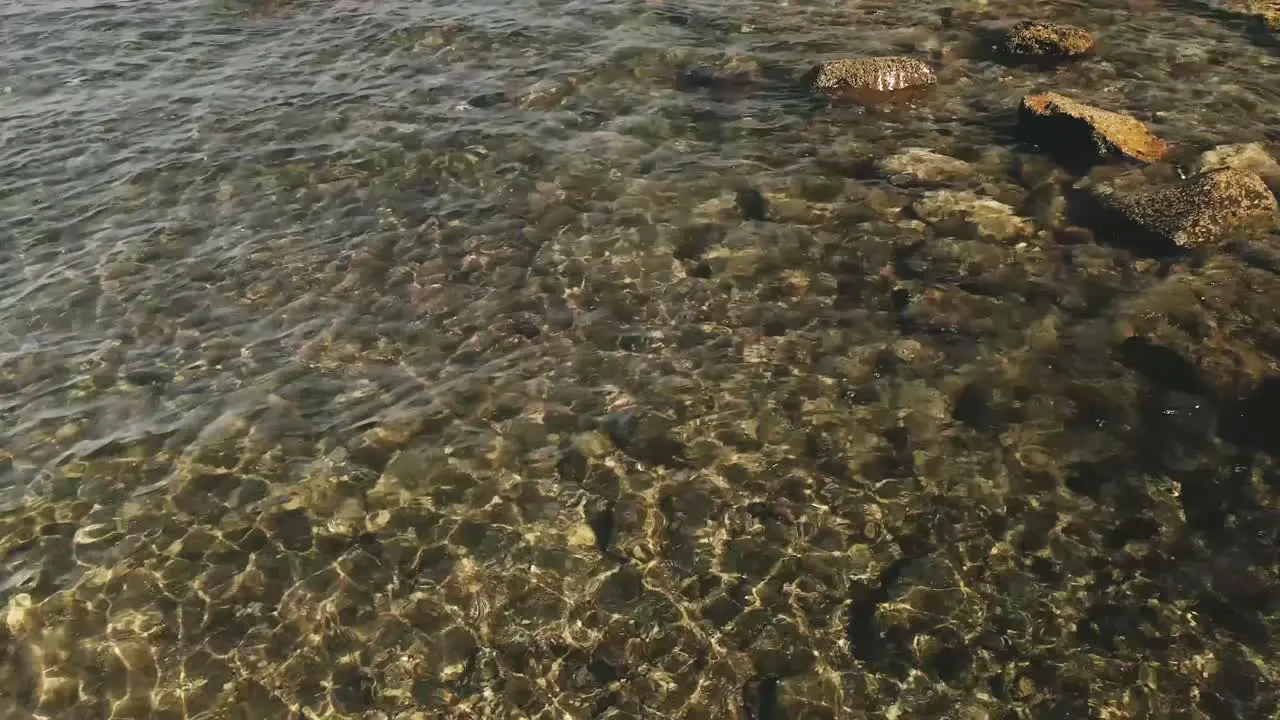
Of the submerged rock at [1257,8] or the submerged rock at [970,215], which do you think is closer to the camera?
the submerged rock at [970,215]

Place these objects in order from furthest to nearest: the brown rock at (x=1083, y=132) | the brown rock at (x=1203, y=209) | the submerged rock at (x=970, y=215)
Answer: the brown rock at (x=1083, y=132), the submerged rock at (x=970, y=215), the brown rock at (x=1203, y=209)

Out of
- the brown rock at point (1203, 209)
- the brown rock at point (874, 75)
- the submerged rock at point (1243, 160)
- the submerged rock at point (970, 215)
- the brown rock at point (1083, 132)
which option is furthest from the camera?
the brown rock at point (874, 75)

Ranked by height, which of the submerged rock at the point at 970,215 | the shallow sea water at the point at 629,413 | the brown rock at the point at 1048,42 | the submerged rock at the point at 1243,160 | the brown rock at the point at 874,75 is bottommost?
the shallow sea water at the point at 629,413

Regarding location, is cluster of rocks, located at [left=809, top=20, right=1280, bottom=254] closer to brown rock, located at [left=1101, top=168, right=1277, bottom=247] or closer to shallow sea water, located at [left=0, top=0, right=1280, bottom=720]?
brown rock, located at [left=1101, top=168, right=1277, bottom=247]

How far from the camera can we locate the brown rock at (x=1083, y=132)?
66.2 feet

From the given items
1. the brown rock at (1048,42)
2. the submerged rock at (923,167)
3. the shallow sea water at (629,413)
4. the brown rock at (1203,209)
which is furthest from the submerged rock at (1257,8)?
the submerged rock at (923,167)

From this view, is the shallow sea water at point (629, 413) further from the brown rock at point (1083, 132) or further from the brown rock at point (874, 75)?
the brown rock at point (874, 75)

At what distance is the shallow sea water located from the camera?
11586 mm

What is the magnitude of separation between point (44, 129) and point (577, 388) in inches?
790

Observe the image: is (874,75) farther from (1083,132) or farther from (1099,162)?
(1099,162)

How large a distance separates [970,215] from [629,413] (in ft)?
30.4

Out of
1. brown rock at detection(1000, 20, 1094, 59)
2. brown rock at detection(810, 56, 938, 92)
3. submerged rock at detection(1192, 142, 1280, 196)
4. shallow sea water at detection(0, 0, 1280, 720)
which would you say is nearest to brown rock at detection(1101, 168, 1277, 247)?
shallow sea water at detection(0, 0, 1280, 720)

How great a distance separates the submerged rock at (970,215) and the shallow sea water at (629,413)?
0.19m

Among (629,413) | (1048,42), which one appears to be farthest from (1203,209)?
(629,413)
